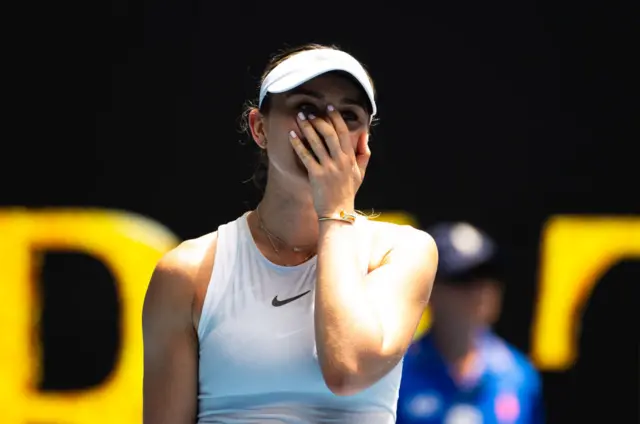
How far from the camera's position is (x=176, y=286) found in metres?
1.51

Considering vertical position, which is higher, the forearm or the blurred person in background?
the forearm

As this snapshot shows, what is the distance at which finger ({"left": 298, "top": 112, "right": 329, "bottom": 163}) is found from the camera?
151 centimetres

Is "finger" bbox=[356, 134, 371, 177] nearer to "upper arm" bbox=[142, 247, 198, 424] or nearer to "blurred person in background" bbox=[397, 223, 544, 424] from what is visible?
"upper arm" bbox=[142, 247, 198, 424]

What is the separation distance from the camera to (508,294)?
4.11 metres

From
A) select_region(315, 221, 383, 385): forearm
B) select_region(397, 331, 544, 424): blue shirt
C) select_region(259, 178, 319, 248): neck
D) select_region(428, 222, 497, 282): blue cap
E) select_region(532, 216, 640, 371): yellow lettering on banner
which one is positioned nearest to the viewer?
select_region(315, 221, 383, 385): forearm

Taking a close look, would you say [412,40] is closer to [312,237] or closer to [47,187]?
[47,187]

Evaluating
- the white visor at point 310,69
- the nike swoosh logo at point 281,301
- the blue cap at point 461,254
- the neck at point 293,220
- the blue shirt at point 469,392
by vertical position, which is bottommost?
the blue shirt at point 469,392

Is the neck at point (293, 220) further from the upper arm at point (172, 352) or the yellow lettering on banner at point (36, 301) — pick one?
the yellow lettering on banner at point (36, 301)

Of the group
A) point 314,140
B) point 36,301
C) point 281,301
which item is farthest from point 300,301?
point 36,301

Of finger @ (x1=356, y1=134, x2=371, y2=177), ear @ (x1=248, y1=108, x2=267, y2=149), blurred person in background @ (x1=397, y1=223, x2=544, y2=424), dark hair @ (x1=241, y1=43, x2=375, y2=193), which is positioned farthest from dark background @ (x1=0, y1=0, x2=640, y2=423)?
finger @ (x1=356, y1=134, x2=371, y2=177)

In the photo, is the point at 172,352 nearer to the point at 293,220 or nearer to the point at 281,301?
the point at 281,301

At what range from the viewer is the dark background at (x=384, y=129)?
3.95 meters

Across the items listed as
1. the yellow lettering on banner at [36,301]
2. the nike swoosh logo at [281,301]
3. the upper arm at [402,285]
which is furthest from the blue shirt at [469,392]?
the yellow lettering on banner at [36,301]

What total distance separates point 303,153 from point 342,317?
28 cm
